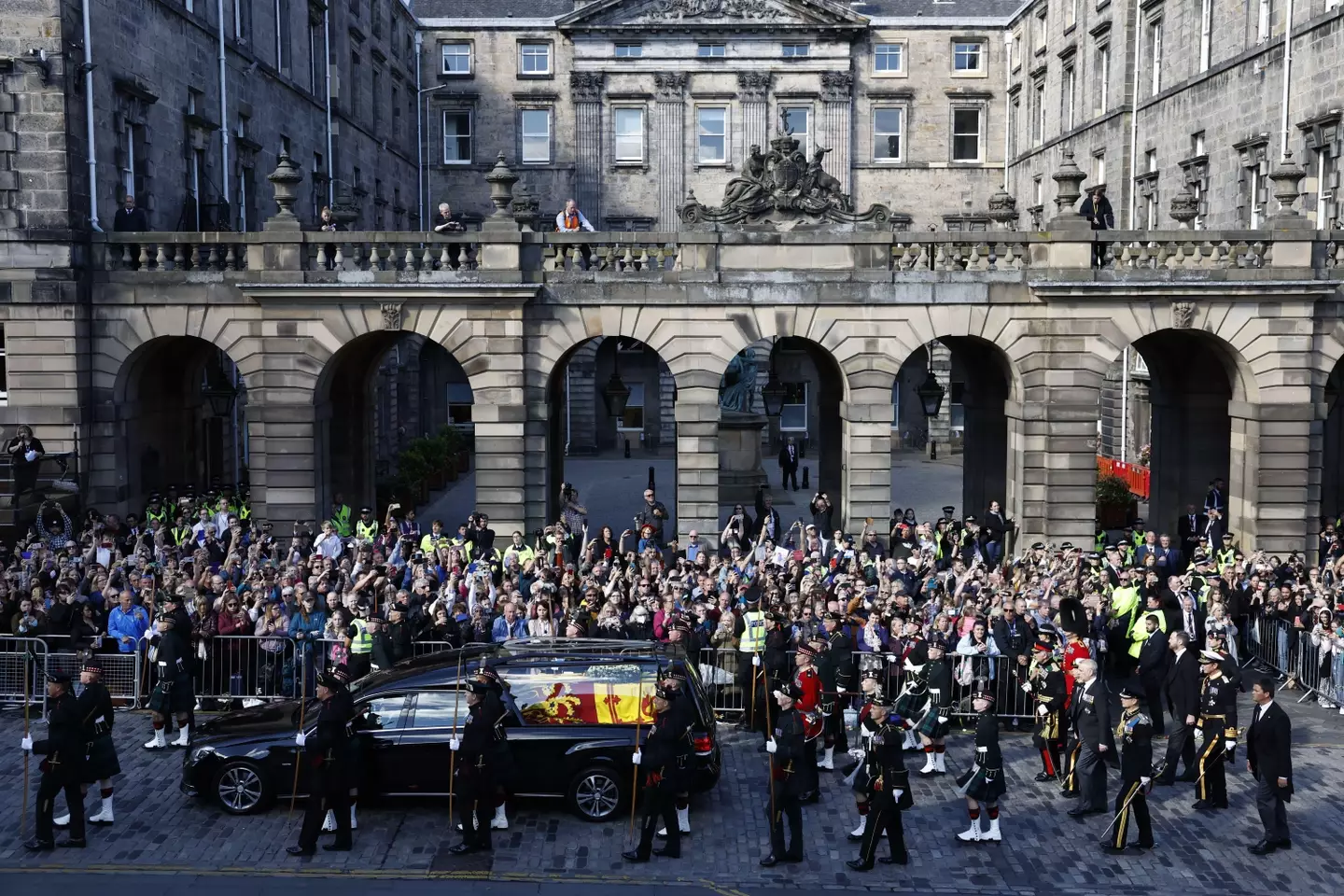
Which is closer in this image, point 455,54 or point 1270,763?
point 1270,763

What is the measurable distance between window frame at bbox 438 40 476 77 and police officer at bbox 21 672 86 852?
143 ft

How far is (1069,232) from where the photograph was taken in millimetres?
24359

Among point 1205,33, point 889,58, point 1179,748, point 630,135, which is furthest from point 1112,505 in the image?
point 630,135

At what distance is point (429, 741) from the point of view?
13.7m

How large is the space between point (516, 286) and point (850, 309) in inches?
239

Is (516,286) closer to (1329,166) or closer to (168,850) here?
(168,850)

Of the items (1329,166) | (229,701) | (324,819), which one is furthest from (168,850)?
(1329,166)

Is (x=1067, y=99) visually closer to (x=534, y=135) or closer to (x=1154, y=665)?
(x=534, y=135)

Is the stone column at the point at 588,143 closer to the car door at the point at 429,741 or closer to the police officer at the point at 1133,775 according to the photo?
the car door at the point at 429,741

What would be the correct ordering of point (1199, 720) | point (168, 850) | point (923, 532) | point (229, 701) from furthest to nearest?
point (923, 532) < point (229, 701) < point (1199, 720) < point (168, 850)

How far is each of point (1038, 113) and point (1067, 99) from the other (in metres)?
4.32

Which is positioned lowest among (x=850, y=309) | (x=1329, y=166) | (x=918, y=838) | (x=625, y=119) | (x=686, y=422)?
(x=918, y=838)

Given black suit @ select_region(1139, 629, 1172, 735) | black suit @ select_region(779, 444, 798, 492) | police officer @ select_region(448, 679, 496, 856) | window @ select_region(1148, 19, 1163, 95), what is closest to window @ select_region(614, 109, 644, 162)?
black suit @ select_region(779, 444, 798, 492)

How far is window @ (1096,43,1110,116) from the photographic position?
41678 millimetres
